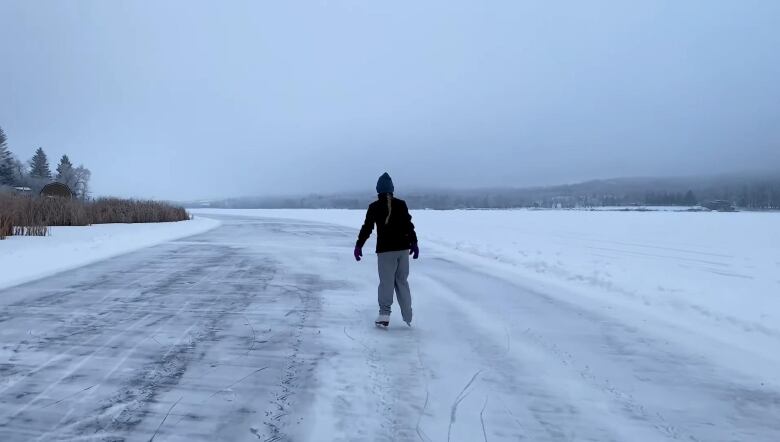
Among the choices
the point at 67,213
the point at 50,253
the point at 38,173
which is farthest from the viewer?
the point at 38,173

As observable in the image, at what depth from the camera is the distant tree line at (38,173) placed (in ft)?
221

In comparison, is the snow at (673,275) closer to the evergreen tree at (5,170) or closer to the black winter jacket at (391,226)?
the black winter jacket at (391,226)

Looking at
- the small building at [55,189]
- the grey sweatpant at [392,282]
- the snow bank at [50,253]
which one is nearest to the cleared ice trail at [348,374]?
the grey sweatpant at [392,282]

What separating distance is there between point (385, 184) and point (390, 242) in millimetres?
690

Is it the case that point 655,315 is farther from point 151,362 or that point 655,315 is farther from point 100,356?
point 100,356

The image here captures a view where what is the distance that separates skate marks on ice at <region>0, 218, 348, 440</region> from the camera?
308 centimetres

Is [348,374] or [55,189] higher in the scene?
[55,189]

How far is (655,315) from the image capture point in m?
6.61

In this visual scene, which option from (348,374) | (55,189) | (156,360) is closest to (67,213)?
(156,360)

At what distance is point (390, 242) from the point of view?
5539mm

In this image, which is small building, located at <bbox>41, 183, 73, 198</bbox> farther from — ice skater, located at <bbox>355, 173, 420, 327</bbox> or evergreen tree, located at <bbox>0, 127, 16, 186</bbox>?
ice skater, located at <bbox>355, 173, 420, 327</bbox>

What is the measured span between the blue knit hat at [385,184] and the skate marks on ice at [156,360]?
183 centimetres

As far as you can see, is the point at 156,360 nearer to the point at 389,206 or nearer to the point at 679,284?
the point at 389,206

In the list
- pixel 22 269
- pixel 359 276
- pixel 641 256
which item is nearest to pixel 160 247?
pixel 22 269
